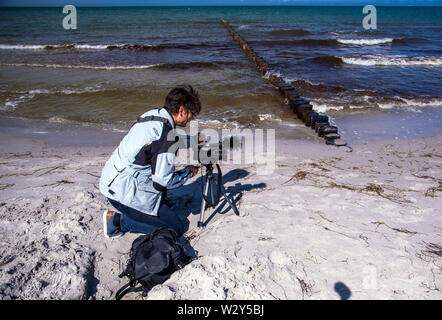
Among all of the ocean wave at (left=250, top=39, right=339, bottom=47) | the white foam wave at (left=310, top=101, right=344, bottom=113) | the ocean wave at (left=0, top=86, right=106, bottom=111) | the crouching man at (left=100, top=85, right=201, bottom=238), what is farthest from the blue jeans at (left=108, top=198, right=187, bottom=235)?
the ocean wave at (left=250, top=39, right=339, bottom=47)

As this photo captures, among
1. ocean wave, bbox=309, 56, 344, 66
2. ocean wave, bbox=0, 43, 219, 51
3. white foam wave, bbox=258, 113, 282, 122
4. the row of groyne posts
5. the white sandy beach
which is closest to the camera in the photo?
the white sandy beach

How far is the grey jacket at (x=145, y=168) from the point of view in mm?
2783

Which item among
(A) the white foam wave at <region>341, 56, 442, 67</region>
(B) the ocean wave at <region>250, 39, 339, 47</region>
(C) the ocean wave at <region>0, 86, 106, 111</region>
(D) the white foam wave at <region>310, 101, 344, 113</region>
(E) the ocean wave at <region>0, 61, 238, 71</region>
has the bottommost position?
(D) the white foam wave at <region>310, 101, 344, 113</region>

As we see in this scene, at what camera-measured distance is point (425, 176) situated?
4703mm

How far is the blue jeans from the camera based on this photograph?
3.11 metres

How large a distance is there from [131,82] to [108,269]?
33.1 feet

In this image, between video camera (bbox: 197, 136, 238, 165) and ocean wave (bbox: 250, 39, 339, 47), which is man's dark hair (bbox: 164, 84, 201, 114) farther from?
ocean wave (bbox: 250, 39, 339, 47)

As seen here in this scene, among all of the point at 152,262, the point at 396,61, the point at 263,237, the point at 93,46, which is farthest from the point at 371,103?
the point at 93,46

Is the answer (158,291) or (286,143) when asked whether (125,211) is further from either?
(286,143)

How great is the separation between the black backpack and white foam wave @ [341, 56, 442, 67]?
16227mm

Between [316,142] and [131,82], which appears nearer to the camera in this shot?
[316,142]

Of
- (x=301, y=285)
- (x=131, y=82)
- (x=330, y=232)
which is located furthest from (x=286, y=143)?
(x=131, y=82)

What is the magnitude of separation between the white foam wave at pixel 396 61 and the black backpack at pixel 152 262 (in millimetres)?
16227
